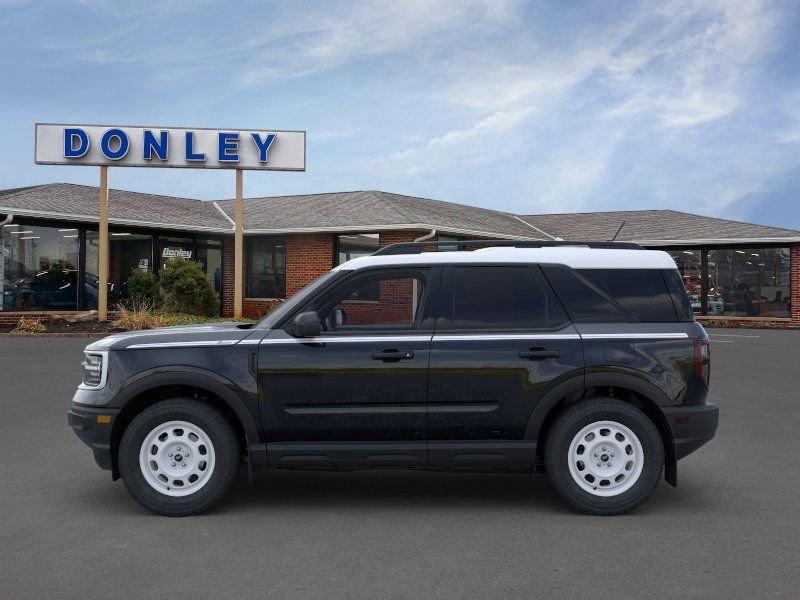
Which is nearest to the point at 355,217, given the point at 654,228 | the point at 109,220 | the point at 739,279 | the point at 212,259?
the point at 212,259

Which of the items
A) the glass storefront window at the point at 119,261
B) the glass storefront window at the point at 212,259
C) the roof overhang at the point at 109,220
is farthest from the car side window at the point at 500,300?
the glass storefront window at the point at 212,259

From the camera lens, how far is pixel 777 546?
506 centimetres

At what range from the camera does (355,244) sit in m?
28.0

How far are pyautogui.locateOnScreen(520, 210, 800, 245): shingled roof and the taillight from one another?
2298 centimetres

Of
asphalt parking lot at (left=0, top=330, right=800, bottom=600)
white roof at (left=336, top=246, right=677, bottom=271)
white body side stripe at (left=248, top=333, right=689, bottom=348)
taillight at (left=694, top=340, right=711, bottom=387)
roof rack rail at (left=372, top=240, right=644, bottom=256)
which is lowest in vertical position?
asphalt parking lot at (left=0, top=330, right=800, bottom=600)

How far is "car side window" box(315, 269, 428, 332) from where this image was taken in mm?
5992

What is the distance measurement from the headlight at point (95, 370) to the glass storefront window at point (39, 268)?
21.1 metres

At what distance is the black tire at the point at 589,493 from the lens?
228 inches

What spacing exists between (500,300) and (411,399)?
0.96m

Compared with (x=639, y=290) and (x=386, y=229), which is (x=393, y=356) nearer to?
(x=639, y=290)

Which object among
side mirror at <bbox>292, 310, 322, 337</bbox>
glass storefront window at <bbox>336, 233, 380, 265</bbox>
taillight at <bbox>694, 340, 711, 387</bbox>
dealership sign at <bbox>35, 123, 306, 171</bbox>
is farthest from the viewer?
glass storefront window at <bbox>336, 233, 380, 265</bbox>

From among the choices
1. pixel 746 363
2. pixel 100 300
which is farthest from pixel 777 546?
pixel 100 300

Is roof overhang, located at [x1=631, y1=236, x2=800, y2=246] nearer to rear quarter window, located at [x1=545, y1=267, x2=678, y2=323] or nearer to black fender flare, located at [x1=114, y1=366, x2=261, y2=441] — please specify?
rear quarter window, located at [x1=545, y1=267, x2=678, y2=323]

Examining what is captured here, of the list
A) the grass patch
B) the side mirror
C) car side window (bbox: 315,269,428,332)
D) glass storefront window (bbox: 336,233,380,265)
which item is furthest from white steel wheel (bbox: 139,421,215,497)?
glass storefront window (bbox: 336,233,380,265)
